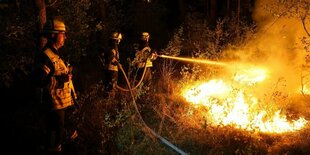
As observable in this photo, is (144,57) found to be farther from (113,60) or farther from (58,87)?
(58,87)

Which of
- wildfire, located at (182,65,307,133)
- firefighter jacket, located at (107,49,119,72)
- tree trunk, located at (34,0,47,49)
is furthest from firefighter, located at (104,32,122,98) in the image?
wildfire, located at (182,65,307,133)

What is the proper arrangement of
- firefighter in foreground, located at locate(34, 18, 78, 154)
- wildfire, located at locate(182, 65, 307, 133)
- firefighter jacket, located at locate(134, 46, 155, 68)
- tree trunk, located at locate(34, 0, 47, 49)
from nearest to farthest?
firefighter in foreground, located at locate(34, 18, 78, 154) → wildfire, located at locate(182, 65, 307, 133) → tree trunk, located at locate(34, 0, 47, 49) → firefighter jacket, located at locate(134, 46, 155, 68)

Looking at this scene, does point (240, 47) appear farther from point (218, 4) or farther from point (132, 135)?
point (218, 4)

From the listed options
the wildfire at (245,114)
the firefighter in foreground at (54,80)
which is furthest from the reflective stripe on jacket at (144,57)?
the firefighter in foreground at (54,80)

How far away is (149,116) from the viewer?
28.4ft

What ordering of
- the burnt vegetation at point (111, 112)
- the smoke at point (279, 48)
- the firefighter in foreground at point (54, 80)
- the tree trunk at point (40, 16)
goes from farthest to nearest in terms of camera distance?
the smoke at point (279, 48) → the tree trunk at point (40, 16) → the burnt vegetation at point (111, 112) → the firefighter in foreground at point (54, 80)

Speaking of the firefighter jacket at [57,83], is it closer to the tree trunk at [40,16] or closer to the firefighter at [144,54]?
the tree trunk at [40,16]

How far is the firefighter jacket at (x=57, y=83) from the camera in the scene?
5.82 metres

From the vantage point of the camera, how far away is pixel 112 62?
9594 millimetres

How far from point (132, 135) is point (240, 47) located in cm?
707

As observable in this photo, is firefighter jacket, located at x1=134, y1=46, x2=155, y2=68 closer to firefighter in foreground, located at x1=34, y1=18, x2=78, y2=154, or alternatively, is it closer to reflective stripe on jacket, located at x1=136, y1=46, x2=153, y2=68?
reflective stripe on jacket, located at x1=136, y1=46, x2=153, y2=68

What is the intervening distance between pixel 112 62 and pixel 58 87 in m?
3.64

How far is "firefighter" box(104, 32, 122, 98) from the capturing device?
9.48 meters

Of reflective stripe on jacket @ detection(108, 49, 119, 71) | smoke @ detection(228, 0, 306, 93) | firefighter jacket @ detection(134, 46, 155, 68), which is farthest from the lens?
smoke @ detection(228, 0, 306, 93)
